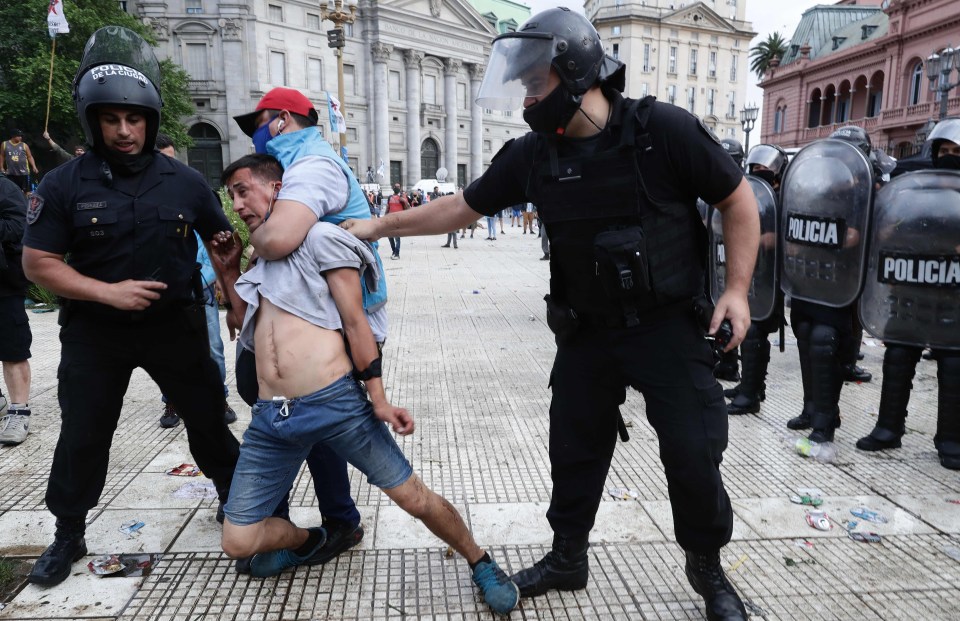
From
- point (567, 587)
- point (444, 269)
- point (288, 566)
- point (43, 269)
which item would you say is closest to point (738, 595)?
point (567, 587)

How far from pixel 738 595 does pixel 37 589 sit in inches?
113

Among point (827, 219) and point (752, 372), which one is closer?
point (827, 219)

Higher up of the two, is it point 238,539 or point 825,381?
point 825,381

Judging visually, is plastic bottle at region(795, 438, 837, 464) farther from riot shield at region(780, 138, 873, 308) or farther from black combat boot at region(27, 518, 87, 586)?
black combat boot at region(27, 518, 87, 586)

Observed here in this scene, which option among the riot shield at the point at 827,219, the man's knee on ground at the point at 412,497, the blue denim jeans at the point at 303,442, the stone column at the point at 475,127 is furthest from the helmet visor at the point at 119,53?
the stone column at the point at 475,127

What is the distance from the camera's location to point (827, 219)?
13.2ft

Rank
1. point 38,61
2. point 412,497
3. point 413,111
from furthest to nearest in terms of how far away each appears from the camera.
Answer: point 413,111
point 38,61
point 412,497

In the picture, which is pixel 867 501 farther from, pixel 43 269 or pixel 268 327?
pixel 43 269

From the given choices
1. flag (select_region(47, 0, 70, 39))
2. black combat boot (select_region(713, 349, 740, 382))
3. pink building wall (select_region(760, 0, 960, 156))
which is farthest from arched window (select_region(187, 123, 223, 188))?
black combat boot (select_region(713, 349, 740, 382))

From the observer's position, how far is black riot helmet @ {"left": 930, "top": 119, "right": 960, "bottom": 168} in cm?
370

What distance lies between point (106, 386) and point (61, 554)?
29.1 inches

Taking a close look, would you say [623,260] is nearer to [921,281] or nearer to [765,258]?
[921,281]

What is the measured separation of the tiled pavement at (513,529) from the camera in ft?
8.34

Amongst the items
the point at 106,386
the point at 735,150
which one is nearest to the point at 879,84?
the point at 735,150
